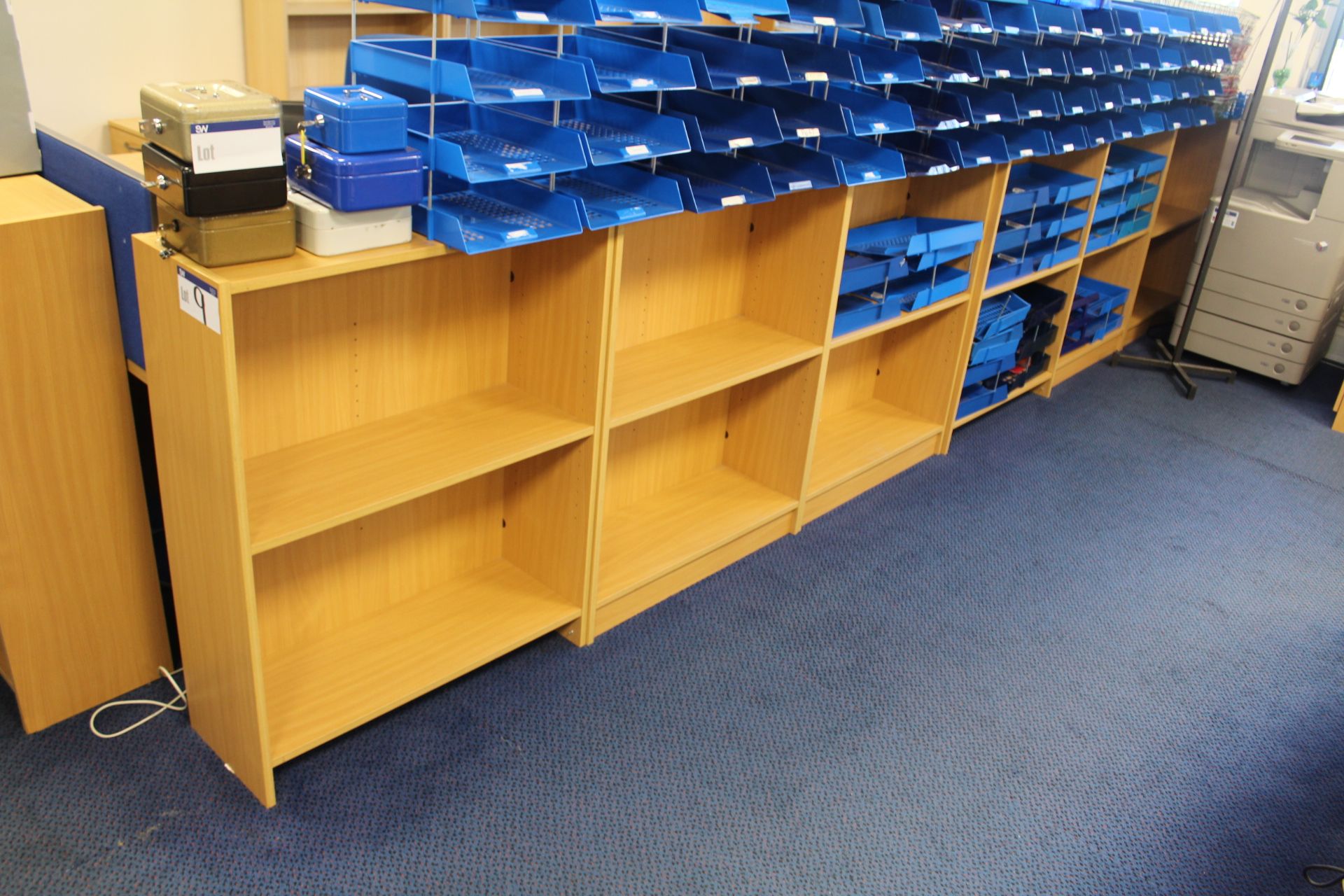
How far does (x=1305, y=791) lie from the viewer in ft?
8.18

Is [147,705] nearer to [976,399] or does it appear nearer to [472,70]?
[472,70]

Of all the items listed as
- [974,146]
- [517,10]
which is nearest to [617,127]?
[517,10]

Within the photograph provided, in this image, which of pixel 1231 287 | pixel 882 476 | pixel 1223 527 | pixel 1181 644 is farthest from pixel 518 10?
pixel 1231 287

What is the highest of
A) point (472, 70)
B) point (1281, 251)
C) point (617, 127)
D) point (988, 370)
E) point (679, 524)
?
point (472, 70)

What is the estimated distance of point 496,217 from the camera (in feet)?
6.82

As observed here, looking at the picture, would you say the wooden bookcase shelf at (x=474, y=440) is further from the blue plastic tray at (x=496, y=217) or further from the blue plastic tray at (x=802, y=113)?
the blue plastic tray at (x=802, y=113)

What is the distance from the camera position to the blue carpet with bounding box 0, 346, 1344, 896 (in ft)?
6.81

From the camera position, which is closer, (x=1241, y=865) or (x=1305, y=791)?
(x=1241, y=865)

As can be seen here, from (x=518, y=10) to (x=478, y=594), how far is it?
4.61 ft

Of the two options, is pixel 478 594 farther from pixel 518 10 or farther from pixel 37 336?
pixel 518 10

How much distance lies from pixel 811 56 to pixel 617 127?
681 mm

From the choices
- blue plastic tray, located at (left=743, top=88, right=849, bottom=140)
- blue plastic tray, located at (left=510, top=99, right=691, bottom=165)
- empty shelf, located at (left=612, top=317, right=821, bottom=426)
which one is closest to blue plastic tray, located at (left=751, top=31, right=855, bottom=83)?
blue plastic tray, located at (left=743, top=88, right=849, bottom=140)

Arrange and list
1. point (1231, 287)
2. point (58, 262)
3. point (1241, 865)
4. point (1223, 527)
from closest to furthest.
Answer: point (58, 262)
point (1241, 865)
point (1223, 527)
point (1231, 287)

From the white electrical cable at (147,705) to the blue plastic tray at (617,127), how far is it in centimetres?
153
